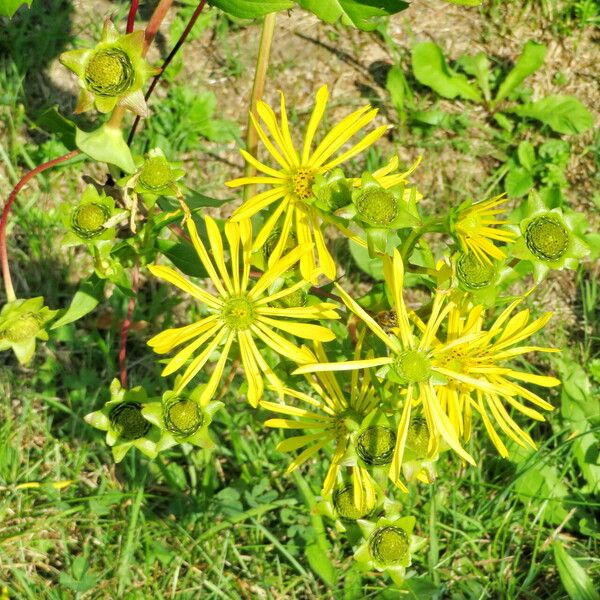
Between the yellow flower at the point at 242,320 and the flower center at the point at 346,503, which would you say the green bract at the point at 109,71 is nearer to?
the yellow flower at the point at 242,320

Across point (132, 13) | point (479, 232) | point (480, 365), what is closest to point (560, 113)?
point (479, 232)

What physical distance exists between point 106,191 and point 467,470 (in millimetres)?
1641

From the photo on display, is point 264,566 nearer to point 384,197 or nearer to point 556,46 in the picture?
point 384,197

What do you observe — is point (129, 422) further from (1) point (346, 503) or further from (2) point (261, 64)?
(2) point (261, 64)

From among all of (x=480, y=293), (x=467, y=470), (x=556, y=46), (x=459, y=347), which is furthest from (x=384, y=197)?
(x=556, y=46)

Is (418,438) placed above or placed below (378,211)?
below

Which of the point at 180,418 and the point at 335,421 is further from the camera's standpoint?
the point at 335,421

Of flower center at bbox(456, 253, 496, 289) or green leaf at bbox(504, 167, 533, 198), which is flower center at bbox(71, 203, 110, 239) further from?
green leaf at bbox(504, 167, 533, 198)

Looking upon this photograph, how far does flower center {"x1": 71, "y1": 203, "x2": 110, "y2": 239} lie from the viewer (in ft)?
6.46

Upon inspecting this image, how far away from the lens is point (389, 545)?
2.13 meters

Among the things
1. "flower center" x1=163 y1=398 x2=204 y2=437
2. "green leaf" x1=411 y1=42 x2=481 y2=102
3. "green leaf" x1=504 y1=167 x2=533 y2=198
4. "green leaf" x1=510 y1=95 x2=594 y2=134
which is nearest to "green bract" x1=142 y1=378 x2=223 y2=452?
"flower center" x1=163 y1=398 x2=204 y2=437

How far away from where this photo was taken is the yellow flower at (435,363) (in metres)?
1.84

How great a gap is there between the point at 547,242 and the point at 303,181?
0.64 meters

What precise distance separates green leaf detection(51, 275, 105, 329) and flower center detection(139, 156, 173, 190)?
0.31m
